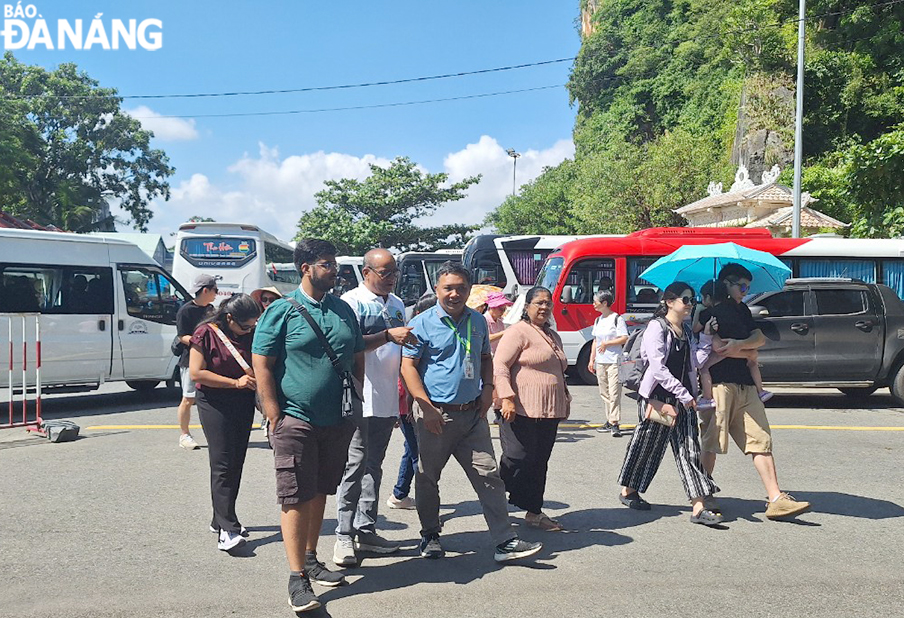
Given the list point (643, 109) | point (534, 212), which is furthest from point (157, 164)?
point (643, 109)

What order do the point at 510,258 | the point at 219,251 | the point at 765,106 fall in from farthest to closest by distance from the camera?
the point at 765,106 < the point at 219,251 < the point at 510,258

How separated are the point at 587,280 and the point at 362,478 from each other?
10827mm

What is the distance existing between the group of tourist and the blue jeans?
1 cm

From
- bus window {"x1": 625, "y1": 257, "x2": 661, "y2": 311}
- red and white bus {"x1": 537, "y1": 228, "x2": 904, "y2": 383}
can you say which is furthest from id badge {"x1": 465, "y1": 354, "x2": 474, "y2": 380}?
bus window {"x1": 625, "y1": 257, "x2": 661, "y2": 311}

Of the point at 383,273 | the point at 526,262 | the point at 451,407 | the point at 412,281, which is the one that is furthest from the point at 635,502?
the point at 412,281

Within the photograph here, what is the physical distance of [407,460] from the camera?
6.18 metres

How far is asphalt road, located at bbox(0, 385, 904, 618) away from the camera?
14.0ft

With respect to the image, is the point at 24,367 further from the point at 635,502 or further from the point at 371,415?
the point at 635,502

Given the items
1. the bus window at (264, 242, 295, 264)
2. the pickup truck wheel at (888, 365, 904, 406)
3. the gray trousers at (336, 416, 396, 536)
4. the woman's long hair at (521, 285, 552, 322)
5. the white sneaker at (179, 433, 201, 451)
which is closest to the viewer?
the gray trousers at (336, 416, 396, 536)

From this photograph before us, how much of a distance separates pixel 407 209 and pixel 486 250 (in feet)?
72.4

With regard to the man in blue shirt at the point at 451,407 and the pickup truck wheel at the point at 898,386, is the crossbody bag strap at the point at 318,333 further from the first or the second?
the pickup truck wheel at the point at 898,386

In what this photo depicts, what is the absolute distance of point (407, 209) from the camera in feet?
141

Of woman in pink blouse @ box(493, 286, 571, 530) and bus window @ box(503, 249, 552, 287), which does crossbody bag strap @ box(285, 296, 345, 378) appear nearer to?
woman in pink blouse @ box(493, 286, 571, 530)

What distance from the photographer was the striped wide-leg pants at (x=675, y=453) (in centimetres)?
574
